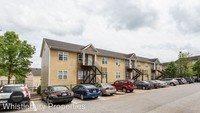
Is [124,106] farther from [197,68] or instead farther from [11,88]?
[197,68]

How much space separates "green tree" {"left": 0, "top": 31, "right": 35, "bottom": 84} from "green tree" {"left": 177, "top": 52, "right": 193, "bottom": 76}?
45.7 metres

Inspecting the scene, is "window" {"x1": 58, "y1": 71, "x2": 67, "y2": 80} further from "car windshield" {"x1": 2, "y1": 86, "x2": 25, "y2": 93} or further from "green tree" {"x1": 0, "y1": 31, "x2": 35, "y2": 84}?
"car windshield" {"x1": 2, "y1": 86, "x2": 25, "y2": 93}

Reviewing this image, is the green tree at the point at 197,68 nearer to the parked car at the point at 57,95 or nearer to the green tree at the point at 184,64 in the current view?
the green tree at the point at 184,64

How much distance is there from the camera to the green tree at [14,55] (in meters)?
19.1

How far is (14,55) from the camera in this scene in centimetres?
1955

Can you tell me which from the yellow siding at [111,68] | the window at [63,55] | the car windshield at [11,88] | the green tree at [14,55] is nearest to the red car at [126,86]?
the yellow siding at [111,68]

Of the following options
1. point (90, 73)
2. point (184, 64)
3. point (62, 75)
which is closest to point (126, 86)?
point (90, 73)

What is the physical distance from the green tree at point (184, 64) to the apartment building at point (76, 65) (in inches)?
936

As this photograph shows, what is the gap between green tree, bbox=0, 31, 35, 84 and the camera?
1914cm

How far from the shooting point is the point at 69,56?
24047mm

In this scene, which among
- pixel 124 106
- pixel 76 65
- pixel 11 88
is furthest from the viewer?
pixel 76 65

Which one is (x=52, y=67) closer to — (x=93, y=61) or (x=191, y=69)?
(x=93, y=61)

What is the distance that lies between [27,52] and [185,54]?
1890 inches

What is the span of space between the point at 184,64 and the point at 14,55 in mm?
48742
